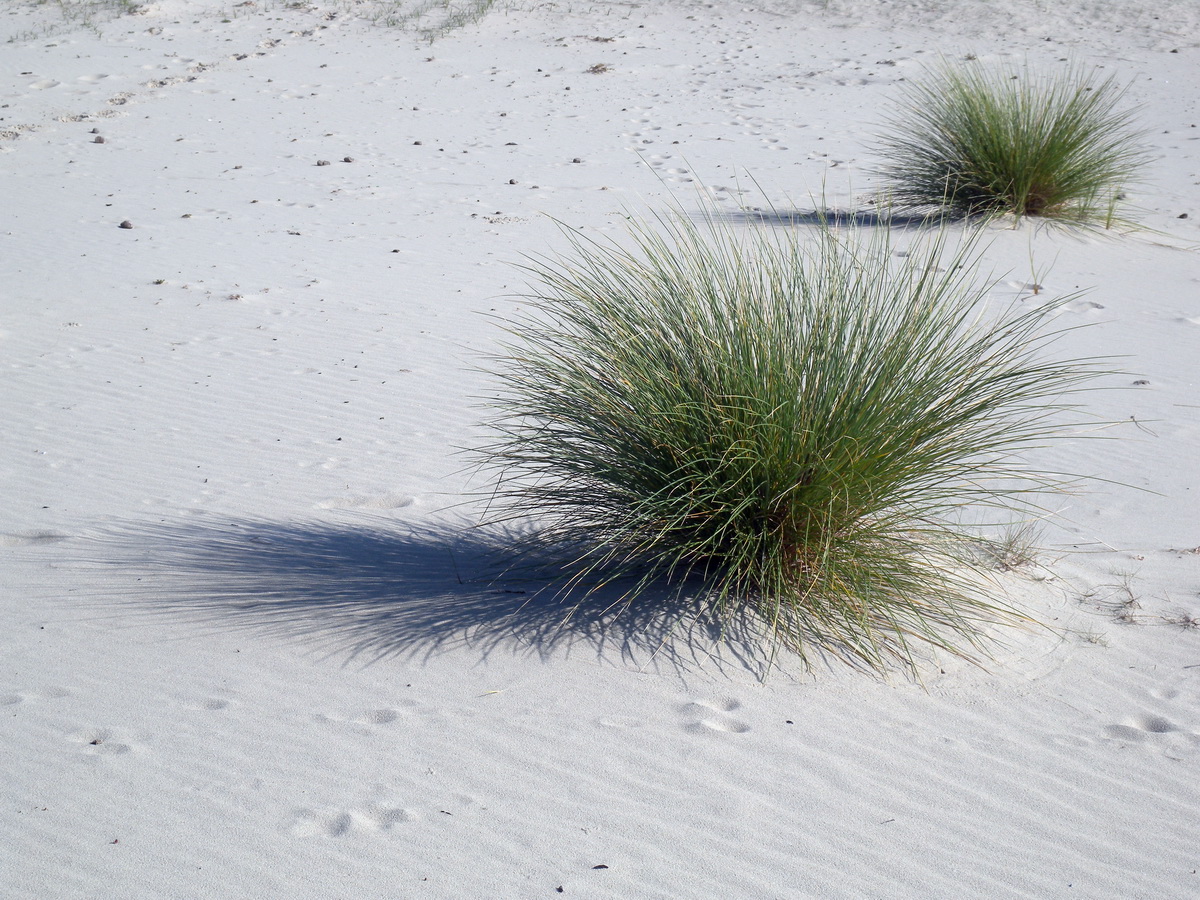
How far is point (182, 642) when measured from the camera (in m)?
2.90

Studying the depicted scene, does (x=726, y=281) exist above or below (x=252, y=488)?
above

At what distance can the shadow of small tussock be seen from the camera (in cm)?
286

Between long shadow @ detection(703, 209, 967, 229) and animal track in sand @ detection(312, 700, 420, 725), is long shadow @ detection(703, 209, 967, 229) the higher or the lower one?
the lower one

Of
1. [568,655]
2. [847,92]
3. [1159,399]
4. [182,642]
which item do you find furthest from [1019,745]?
[847,92]

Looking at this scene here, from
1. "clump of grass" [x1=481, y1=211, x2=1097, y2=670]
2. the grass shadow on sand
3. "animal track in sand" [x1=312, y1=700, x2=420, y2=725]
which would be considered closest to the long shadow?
the grass shadow on sand

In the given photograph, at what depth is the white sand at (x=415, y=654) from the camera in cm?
210

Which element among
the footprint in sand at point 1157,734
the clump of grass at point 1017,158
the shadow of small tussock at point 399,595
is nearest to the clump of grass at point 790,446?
the shadow of small tussock at point 399,595

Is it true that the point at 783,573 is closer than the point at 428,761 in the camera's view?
No

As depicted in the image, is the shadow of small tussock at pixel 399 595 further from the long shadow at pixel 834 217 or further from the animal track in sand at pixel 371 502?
the long shadow at pixel 834 217

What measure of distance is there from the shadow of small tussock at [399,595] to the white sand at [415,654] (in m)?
0.02

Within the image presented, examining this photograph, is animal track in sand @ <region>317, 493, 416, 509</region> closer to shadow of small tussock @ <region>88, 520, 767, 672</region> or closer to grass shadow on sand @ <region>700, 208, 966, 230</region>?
shadow of small tussock @ <region>88, 520, 767, 672</region>

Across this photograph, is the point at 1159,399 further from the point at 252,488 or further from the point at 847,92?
the point at 847,92

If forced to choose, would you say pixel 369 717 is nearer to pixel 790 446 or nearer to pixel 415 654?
pixel 415 654

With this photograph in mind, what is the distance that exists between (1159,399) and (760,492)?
3.35 meters
